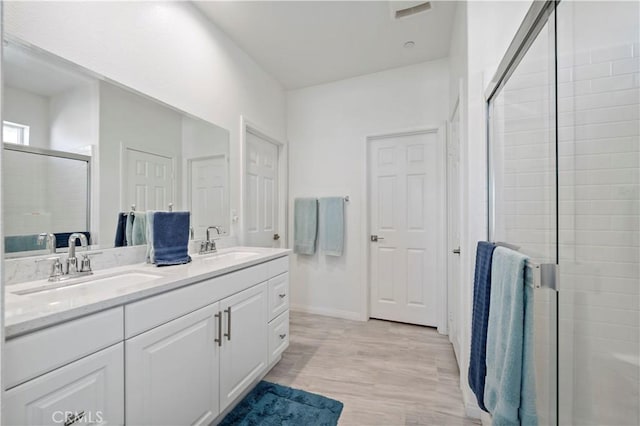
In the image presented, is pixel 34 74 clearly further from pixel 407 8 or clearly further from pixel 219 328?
pixel 407 8

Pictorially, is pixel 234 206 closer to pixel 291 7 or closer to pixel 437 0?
pixel 291 7

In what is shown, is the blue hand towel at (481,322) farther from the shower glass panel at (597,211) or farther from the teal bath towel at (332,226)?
the teal bath towel at (332,226)

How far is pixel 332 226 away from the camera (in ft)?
9.96

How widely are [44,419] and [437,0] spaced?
112 inches

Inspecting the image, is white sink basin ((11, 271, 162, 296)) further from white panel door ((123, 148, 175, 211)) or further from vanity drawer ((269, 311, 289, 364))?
vanity drawer ((269, 311, 289, 364))

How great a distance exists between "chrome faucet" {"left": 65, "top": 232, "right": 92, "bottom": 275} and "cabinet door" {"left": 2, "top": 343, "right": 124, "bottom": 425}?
1.85 ft

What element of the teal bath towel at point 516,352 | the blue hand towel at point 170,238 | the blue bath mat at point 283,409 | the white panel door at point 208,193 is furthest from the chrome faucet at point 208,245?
the teal bath towel at point 516,352

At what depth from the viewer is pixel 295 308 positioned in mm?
3299

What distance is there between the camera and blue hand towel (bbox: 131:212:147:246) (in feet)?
5.32

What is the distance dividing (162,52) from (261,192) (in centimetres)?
146

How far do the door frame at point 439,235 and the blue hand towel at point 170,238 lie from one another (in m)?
1.80

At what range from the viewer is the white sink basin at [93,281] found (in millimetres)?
1127

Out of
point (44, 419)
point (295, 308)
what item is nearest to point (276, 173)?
point (295, 308)

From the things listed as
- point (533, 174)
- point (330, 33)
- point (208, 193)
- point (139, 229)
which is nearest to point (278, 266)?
point (208, 193)
